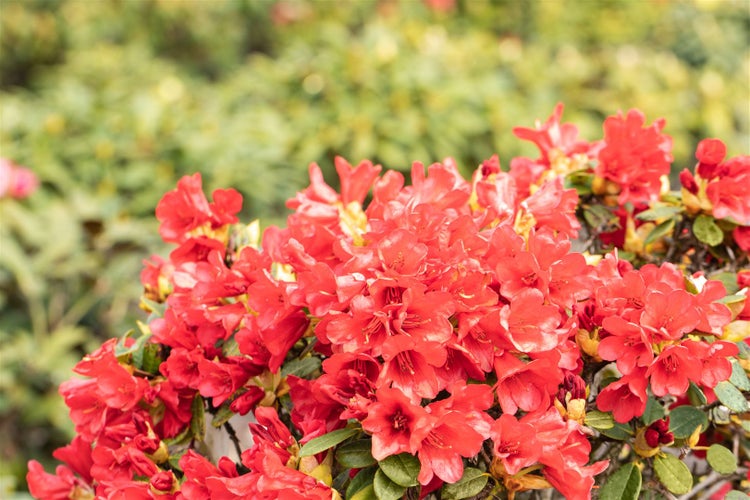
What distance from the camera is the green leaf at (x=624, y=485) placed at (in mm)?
1071

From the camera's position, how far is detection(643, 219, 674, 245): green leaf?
131 centimetres

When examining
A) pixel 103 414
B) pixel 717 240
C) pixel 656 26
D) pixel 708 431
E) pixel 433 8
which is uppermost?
pixel 717 240

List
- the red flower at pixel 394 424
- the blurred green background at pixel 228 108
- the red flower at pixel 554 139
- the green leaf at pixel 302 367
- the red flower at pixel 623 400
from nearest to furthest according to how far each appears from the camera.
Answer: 1. the red flower at pixel 394 424
2. the red flower at pixel 623 400
3. the green leaf at pixel 302 367
4. the red flower at pixel 554 139
5. the blurred green background at pixel 228 108

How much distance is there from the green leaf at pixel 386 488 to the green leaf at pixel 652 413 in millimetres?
375

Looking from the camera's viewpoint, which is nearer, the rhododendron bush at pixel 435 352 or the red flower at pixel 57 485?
the rhododendron bush at pixel 435 352

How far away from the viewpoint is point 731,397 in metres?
1.06

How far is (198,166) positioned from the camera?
11.3 feet

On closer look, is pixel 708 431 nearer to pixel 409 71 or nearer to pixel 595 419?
pixel 595 419

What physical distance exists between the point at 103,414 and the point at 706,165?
3.34 feet

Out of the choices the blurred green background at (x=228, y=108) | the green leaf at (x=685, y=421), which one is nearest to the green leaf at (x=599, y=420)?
the green leaf at (x=685, y=421)

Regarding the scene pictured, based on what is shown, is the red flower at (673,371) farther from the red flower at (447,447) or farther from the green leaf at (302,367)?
the green leaf at (302,367)

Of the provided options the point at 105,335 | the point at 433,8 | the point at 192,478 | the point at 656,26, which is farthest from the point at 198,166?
the point at 656,26

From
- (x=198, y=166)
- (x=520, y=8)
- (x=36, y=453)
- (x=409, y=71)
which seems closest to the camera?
(x=36, y=453)

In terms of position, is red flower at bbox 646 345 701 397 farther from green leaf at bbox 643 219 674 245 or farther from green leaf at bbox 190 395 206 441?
green leaf at bbox 190 395 206 441
